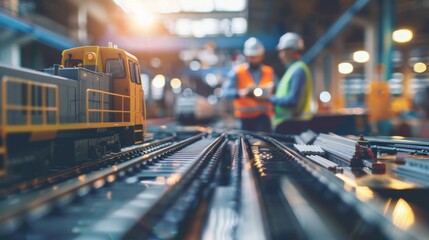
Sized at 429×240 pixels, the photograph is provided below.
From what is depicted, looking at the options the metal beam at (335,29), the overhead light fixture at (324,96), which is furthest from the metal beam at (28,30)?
the overhead light fixture at (324,96)

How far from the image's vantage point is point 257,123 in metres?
9.46

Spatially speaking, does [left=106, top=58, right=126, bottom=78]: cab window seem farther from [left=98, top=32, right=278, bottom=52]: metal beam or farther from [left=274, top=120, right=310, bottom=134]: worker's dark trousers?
[left=98, top=32, right=278, bottom=52]: metal beam

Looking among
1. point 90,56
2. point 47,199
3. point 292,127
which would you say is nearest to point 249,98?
point 292,127

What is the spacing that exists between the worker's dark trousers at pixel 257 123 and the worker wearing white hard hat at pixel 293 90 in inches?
13.3

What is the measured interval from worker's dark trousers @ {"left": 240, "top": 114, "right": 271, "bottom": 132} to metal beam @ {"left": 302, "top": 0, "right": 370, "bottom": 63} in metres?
5.51

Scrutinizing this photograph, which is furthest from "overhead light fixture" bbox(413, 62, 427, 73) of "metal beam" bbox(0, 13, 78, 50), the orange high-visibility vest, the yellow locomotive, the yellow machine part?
the yellow locomotive

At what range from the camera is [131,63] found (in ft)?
19.0

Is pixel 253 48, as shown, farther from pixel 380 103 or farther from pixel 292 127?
pixel 380 103

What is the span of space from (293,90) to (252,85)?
3.82ft

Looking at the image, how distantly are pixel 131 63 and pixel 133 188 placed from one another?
8.99ft

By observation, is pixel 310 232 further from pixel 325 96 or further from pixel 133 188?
pixel 325 96

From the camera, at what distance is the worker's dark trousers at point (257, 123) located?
367 inches

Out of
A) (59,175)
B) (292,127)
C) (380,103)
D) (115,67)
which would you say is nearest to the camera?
(59,175)

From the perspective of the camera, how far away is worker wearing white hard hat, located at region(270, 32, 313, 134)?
7.96 metres
